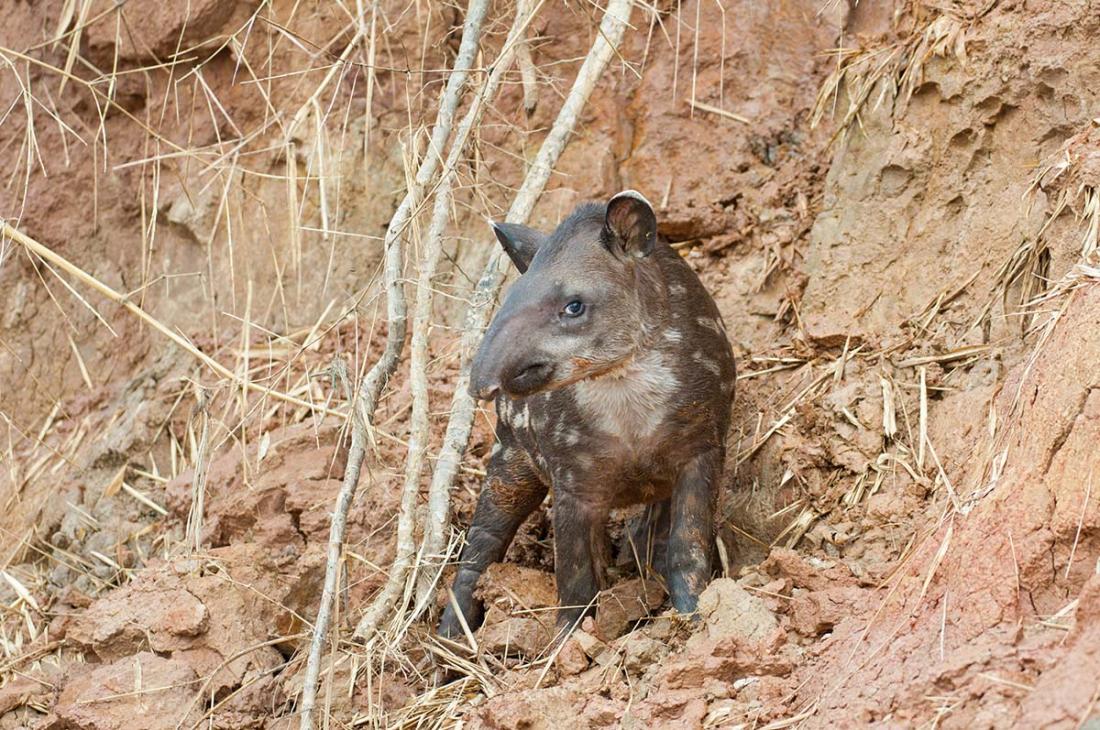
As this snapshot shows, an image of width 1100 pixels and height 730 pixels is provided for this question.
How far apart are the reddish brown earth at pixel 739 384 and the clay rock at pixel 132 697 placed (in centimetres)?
2

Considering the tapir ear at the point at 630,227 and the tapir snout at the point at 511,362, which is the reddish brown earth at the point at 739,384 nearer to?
the tapir snout at the point at 511,362

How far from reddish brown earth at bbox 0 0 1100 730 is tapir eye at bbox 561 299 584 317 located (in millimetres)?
709

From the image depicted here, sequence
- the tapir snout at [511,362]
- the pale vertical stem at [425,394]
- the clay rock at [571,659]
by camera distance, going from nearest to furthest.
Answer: the tapir snout at [511,362]
the clay rock at [571,659]
the pale vertical stem at [425,394]

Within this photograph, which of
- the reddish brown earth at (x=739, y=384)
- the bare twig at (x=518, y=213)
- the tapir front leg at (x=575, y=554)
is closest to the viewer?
the reddish brown earth at (x=739, y=384)

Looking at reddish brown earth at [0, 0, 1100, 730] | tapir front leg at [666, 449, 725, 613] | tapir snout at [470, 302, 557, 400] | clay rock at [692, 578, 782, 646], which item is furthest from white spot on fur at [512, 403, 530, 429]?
clay rock at [692, 578, 782, 646]

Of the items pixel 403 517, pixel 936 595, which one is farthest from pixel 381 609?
pixel 936 595

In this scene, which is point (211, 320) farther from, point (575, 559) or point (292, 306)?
point (575, 559)

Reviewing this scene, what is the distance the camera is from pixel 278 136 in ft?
32.0

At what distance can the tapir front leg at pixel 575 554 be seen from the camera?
6734 millimetres

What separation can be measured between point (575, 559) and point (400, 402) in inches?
96.6

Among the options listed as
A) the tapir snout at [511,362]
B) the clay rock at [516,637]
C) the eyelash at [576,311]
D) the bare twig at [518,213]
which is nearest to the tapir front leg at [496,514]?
the bare twig at [518,213]

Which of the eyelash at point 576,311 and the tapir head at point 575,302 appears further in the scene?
the eyelash at point 576,311

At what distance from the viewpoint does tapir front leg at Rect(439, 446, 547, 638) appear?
291 inches

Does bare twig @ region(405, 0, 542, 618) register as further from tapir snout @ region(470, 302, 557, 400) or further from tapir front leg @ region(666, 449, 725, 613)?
tapir front leg @ region(666, 449, 725, 613)
